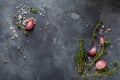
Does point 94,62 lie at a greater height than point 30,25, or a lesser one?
lesser

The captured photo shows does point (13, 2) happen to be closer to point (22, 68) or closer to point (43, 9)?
point (43, 9)

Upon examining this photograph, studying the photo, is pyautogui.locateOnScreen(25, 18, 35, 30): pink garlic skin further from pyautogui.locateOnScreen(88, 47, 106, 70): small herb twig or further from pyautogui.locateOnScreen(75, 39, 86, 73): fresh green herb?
pyautogui.locateOnScreen(88, 47, 106, 70): small herb twig

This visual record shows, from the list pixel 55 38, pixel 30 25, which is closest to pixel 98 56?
pixel 55 38

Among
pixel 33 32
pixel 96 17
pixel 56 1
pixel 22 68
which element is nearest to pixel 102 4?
pixel 96 17

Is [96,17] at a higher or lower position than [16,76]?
higher

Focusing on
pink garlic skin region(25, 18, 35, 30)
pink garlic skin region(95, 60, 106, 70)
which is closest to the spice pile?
pink garlic skin region(95, 60, 106, 70)

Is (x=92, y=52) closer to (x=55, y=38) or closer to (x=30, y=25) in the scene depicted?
(x=55, y=38)
